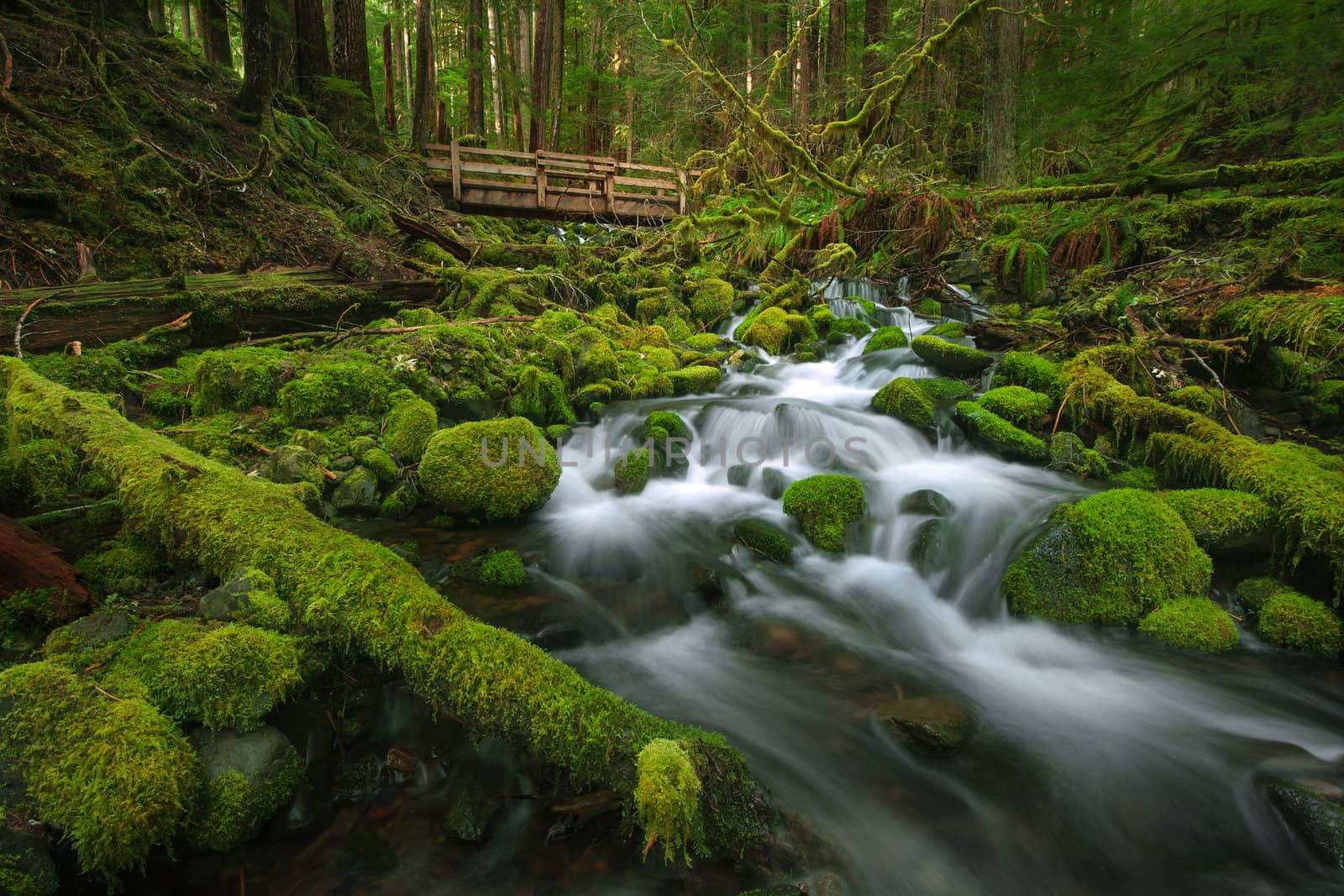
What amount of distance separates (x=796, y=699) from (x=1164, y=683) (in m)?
2.25

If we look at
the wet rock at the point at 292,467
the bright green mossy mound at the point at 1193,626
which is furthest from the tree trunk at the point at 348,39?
the bright green mossy mound at the point at 1193,626

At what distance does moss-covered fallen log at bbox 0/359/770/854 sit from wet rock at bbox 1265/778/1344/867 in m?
2.37

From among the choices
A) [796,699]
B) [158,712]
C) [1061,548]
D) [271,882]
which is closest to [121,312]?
[158,712]

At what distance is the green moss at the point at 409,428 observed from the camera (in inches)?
213

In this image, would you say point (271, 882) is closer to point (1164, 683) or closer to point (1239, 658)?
point (1164, 683)

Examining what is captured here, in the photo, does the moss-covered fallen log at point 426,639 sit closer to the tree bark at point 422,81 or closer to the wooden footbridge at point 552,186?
the wooden footbridge at point 552,186

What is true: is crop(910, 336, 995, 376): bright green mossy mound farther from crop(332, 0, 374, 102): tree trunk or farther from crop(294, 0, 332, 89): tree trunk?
crop(332, 0, 374, 102): tree trunk

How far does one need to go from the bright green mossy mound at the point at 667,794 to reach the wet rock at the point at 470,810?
32.3 inches

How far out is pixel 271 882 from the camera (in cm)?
232

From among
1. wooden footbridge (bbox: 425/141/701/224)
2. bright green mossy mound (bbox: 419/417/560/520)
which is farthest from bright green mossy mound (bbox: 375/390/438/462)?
wooden footbridge (bbox: 425/141/701/224)

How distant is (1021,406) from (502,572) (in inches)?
201

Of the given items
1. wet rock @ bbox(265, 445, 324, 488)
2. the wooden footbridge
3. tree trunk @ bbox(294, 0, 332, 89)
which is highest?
tree trunk @ bbox(294, 0, 332, 89)

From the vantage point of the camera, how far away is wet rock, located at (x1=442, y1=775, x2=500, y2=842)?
103 inches

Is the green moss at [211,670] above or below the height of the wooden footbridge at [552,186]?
below
